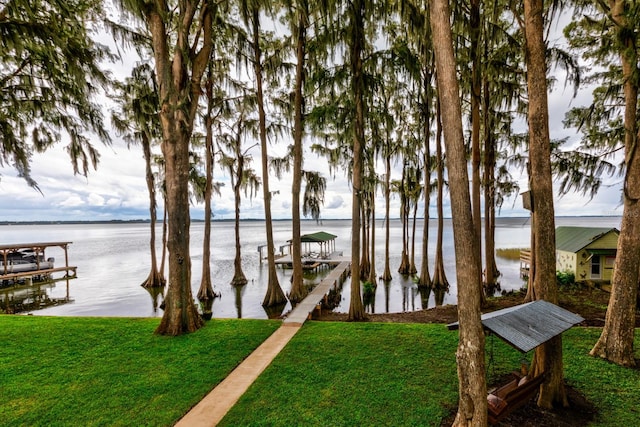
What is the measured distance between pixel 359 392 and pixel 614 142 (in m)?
10.7

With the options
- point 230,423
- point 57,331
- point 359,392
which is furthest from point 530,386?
point 57,331

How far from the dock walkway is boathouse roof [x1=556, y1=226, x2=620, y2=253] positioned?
16914mm

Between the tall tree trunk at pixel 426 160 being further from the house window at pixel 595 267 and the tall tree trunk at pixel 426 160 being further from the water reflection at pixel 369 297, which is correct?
the house window at pixel 595 267

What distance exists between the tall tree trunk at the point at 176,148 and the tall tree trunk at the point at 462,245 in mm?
6150

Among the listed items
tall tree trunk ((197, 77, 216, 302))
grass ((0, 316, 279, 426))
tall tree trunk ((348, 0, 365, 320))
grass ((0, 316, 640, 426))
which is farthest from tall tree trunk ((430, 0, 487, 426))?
tall tree trunk ((197, 77, 216, 302))

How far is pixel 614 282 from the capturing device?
216 inches

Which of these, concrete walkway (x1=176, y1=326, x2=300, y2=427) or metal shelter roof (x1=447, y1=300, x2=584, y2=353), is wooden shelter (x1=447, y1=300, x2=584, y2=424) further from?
concrete walkway (x1=176, y1=326, x2=300, y2=427)

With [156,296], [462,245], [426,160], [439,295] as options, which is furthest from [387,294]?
[462,245]

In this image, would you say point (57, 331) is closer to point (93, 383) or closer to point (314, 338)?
point (93, 383)

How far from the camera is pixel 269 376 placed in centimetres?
532

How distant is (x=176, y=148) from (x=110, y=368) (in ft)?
16.8

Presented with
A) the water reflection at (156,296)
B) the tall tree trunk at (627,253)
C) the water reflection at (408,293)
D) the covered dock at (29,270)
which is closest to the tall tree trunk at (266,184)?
the water reflection at (156,296)

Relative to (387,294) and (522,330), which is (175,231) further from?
(387,294)

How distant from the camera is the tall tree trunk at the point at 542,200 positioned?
13.6ft
